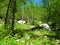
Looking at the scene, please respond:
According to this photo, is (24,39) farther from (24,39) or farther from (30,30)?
(30,30)

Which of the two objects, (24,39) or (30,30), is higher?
(24,39)

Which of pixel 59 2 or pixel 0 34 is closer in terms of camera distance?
pixel 0 34

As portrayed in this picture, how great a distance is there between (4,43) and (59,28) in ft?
62.6

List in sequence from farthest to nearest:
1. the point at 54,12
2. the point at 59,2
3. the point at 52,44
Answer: the point at 54,12
the point at 59,2
the point at 52,44

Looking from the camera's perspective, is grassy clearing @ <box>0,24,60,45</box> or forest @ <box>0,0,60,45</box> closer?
grassy clearing @ <box>0,24,60,45</box>

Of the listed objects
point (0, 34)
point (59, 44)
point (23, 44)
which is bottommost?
point (59, 44)

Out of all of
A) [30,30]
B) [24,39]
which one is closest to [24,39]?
[24,39]

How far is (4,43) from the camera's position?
10594 mm

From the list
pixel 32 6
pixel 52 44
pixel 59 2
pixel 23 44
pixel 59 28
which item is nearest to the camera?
pixel 23 44

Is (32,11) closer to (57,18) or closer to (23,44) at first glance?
(57,18)

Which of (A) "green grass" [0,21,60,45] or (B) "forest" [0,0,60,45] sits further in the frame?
(B) "forest" [0,0,60,45]

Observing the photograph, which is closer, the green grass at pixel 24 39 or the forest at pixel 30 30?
the green grass at pixel 24 39

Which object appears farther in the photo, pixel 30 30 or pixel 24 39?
pixel 30 30

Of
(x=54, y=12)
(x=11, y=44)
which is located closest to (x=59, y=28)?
(x=54, y=12)
